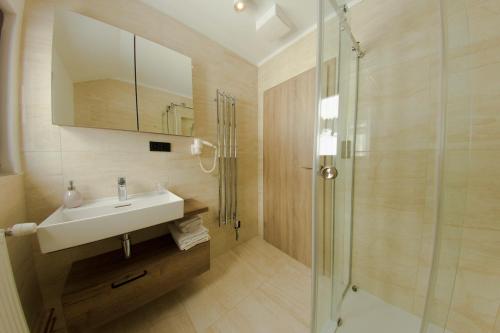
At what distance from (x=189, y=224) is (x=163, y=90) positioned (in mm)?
1073

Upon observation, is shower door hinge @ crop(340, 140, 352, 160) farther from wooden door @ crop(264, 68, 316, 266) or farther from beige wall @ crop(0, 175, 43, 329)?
beige wall @ crop(0, 175, 43, 329)

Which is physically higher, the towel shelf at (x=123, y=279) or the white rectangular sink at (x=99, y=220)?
the white rectangular sink at (x=99, y=220)

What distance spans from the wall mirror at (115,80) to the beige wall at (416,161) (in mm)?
1445

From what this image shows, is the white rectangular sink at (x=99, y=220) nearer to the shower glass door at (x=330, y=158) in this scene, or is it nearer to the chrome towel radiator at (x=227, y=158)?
the chrome towel radiator at (x=227, y=158)

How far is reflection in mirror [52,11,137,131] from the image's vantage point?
2.93 ft

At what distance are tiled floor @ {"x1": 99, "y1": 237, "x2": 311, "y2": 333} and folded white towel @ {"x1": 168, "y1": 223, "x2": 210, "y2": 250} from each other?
1.42 ft

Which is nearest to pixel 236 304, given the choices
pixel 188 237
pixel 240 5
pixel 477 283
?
pixel 188 237

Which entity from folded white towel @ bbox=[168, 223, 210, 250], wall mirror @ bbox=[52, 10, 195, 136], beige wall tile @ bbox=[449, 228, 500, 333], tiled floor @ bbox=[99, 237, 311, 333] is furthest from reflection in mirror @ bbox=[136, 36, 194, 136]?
beige wall tile @ bbox=[449, 228, 500, 333]

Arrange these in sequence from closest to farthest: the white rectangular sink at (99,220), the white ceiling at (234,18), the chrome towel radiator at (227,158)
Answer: the white rectangular sink at (99,220) → the white ceiling at (234,18) → the chrome towel radiator at (227,158)

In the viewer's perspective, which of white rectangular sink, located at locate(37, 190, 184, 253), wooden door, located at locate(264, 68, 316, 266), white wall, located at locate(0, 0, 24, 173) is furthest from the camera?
wooden door, located at locate(264, 68, 316, 266)

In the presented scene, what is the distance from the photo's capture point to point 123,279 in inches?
34.5

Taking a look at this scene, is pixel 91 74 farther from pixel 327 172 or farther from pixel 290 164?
pixel 290 164

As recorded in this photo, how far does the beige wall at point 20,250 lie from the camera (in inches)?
27.6

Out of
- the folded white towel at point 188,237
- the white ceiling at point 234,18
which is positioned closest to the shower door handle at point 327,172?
the folded white towel at point 188,237
